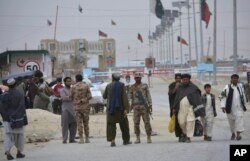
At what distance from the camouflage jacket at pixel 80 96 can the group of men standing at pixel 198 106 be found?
6.96 feet

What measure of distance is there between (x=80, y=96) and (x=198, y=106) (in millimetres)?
2977

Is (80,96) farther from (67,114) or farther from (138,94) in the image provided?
(138,94)

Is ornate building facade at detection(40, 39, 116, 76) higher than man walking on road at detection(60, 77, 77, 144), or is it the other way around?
ornate building facade at detection(40, 39, 116, 76)

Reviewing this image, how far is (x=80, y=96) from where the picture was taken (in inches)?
663

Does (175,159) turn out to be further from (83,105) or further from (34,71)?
(34,71)

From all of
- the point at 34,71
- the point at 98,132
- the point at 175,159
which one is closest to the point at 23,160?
the point at 175,159

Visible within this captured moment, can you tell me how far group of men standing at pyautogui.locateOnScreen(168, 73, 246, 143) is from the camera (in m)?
16.0

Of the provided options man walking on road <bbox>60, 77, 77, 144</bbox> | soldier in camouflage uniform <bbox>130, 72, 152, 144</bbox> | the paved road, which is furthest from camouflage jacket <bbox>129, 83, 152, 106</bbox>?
man walking on road <bbox>60, 77, 77, 144</bbox>

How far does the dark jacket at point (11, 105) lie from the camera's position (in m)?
13.9

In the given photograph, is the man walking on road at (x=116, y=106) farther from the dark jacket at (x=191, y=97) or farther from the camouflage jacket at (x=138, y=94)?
the dark jacket at (x=191, y=97)

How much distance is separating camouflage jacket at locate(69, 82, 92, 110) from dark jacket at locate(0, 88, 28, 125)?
2.93 meters

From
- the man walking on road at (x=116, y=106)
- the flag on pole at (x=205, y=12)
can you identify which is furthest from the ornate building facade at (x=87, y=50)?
the man walking on road at (x=116, y=106)

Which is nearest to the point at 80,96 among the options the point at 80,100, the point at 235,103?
the point at 80,100

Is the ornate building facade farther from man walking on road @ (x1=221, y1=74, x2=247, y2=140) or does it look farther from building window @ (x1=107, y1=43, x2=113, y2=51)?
man walking on road @ (x1=221, y1=74, x2=247, y2=140)
